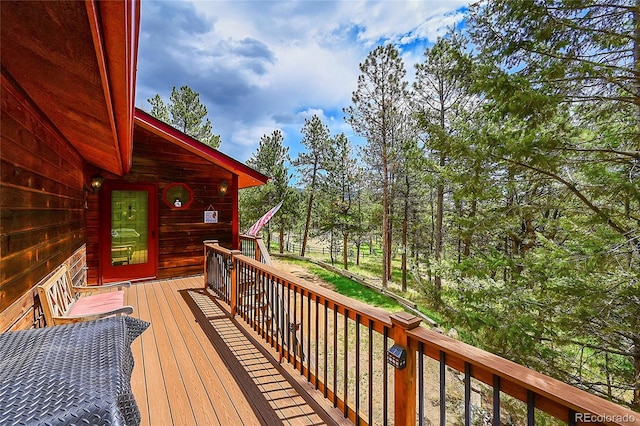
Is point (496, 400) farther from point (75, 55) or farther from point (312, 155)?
point (312, 155)

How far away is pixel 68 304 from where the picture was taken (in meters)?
2.97

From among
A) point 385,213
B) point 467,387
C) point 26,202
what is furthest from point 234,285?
point 385,213

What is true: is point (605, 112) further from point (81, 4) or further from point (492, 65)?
point (81, 4)

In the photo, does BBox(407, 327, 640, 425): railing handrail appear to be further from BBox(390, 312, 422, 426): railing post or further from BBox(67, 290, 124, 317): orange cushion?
BBox(67, 290, 124, 317): orange cushion

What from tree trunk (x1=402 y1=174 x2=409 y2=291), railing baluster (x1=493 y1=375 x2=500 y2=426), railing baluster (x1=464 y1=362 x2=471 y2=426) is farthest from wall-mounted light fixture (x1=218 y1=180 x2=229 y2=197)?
tree trunk (x1=402 y1=174 x2=409 y2=291)

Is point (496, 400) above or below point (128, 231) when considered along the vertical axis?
below

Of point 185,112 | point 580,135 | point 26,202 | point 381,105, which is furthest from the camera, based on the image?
point 185,112

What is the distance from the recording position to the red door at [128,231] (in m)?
5.33

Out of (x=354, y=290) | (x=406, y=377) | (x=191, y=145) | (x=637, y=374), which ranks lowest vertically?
(x=354, y=290)

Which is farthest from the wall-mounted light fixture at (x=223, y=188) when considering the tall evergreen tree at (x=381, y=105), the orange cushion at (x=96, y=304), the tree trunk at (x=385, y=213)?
the tree trunk at (x=385, y=213)

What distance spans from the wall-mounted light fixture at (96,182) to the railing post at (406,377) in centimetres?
568

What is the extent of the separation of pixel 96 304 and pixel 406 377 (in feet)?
10.7

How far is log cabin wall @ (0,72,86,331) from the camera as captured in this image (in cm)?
174

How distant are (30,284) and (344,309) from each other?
2382mm
